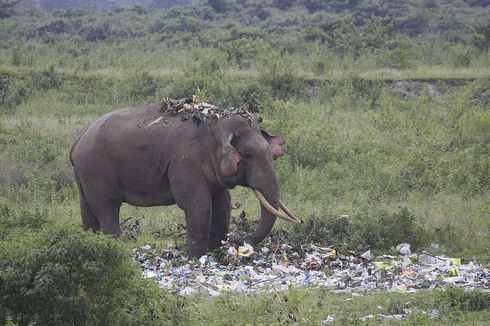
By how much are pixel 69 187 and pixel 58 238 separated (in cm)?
1118

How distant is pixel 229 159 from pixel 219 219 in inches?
56.2

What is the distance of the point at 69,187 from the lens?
19.8 m

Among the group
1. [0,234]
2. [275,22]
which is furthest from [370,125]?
[275,22]

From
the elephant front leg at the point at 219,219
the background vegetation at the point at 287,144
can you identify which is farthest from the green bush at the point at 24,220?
the elephant front leg at the point at 219,219

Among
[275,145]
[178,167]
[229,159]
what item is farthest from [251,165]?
[178,167]

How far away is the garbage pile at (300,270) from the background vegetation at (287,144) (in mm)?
780

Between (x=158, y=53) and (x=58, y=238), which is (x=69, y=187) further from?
(x=158, y=53)

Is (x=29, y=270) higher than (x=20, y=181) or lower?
higher

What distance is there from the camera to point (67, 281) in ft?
28.3

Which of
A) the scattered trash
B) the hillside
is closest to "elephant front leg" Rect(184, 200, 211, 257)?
the scattered trash

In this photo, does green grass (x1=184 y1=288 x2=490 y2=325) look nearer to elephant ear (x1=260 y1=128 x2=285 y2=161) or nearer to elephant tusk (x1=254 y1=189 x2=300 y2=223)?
elephant tusk (x1=254 y1=189 x2=300 y2=223)

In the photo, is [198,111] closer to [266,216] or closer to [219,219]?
[219,219]

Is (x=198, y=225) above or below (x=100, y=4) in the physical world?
above

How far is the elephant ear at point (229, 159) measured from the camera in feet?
45.3
